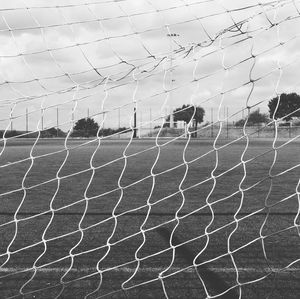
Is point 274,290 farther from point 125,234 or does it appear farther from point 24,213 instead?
point 24,213

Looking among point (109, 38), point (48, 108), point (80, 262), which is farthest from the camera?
point (109, 38)

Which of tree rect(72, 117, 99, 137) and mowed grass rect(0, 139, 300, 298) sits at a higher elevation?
tree rect(72, 117, 99, 137)

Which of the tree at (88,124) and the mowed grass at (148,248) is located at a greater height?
the tree at (88,124)

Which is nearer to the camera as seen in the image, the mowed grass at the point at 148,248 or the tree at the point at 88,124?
the mowed grass at the point at 148,248

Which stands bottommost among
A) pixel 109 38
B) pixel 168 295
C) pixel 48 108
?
pixel 168 295

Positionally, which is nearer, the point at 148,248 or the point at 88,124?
the point at 148,248

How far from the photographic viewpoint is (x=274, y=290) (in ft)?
10.2

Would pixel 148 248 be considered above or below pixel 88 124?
below

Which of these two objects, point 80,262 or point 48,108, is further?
point 80,262

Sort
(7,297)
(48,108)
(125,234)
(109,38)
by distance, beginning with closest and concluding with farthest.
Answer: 1. (7,297)
2. (48,108)
3. (109,38)
4. (125,234)

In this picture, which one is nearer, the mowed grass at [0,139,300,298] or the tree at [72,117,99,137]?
the mowed grass at [0,139,300,298]

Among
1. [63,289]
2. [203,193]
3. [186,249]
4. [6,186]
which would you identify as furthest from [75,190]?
[63,289]

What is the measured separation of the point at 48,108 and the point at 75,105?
0.63 ft

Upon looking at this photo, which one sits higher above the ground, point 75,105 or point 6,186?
point 75,105
